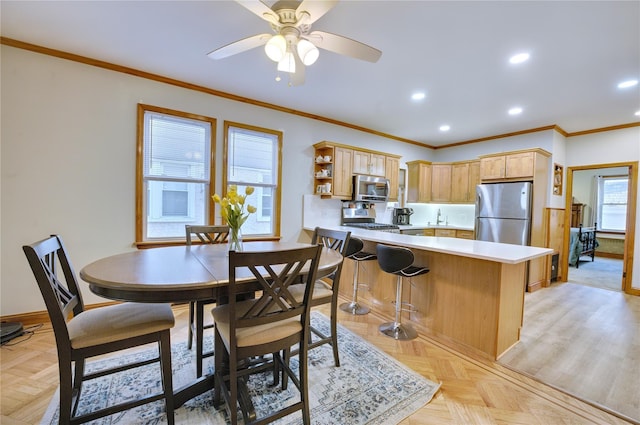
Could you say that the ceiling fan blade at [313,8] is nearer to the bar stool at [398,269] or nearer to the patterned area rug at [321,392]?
the bar stool at [398,269]

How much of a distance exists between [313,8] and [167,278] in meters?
1.67

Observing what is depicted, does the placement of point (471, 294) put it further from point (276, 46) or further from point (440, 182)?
point (440, 182)

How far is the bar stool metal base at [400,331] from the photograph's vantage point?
2.54m

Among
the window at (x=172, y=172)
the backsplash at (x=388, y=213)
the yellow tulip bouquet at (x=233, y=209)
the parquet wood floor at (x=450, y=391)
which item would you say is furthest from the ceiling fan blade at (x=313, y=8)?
the backsplash at (x=388, y=213)

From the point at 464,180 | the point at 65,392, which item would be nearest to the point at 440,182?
the point at 464,180

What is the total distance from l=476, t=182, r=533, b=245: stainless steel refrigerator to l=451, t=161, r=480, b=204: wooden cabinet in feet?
2.00

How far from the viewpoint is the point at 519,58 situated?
8.23 ft

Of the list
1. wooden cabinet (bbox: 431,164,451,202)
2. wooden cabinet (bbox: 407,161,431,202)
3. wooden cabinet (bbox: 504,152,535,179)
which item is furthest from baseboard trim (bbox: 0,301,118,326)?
wooden cabinet (bbox: 504,152,535,179)

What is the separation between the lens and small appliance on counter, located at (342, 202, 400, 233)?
4801 mm

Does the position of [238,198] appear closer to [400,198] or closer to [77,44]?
[77,44]

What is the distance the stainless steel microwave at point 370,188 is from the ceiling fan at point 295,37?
8.79ft

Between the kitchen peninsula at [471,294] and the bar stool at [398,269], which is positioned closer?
the kitchen peninsula at [471,294]

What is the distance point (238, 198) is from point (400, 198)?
15.2 ft

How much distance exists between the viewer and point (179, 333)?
2.56 meters
